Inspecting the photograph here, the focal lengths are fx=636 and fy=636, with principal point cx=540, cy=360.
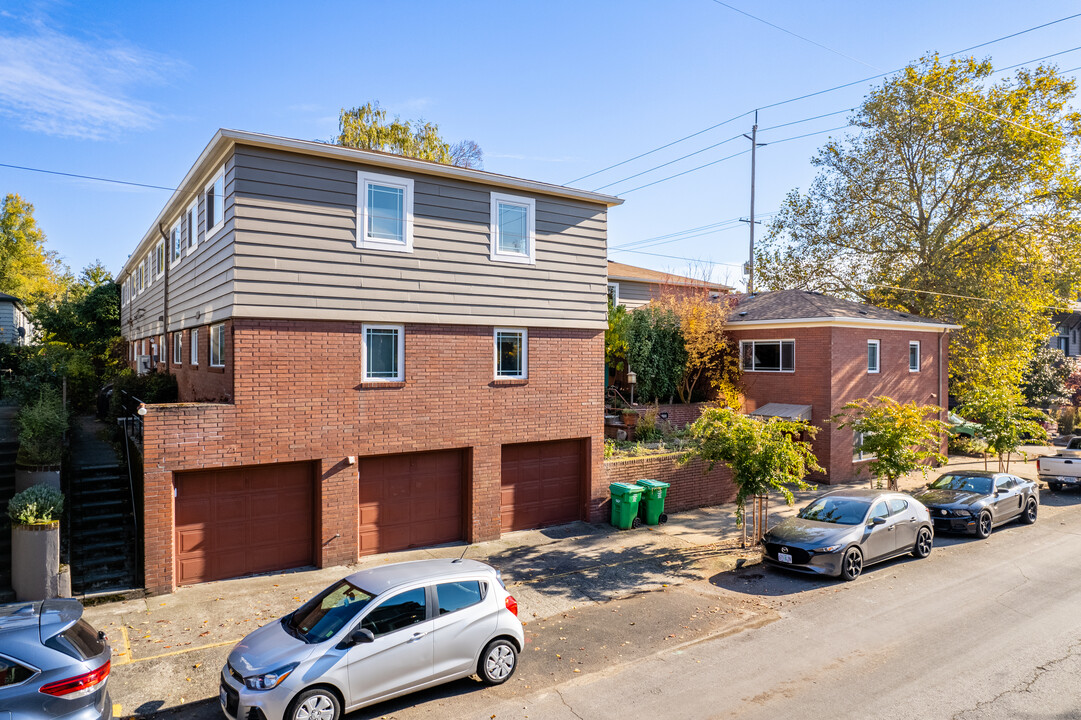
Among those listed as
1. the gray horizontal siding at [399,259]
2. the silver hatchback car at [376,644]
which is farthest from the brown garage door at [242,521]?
A: the silver hatchback car at [376,644]

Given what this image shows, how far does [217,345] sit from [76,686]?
840 cm

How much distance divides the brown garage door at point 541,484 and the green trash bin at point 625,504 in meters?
0.93

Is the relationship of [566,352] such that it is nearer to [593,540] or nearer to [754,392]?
[593,540]

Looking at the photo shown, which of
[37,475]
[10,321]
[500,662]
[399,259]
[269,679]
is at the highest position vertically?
[399,259]

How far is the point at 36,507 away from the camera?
1001 cm

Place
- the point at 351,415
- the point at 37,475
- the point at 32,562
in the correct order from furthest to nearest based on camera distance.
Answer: the point at 351,415
the point at 37,475
the point at 32,562

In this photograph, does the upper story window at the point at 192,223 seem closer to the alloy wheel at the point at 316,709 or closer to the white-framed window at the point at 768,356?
the alloy wheel at the point at 316,709

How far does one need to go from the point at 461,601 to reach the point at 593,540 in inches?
282

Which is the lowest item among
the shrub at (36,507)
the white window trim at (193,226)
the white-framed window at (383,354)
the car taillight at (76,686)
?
the car taillight at (76,686)

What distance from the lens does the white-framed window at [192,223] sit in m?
14.4

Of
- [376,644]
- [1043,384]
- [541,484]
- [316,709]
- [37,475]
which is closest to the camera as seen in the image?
[316,709]

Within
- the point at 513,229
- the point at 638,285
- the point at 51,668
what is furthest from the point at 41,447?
the point at 638,285

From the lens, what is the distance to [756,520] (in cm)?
1569

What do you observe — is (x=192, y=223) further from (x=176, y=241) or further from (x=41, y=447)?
(x=41, y=447)
